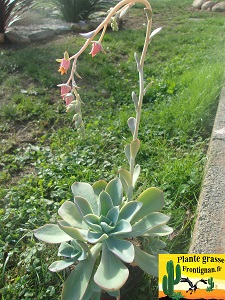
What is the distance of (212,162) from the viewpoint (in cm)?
267

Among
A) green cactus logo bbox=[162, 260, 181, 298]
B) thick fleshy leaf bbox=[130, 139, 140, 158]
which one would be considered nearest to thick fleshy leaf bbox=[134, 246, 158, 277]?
green cactus logo bbox=[162, 260, 181, 298]

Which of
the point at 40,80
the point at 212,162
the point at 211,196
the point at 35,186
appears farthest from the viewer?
the point at 40,80

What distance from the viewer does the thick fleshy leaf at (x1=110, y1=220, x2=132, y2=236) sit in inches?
66.6

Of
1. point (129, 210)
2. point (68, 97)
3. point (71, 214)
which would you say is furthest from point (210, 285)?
point (68, 97)

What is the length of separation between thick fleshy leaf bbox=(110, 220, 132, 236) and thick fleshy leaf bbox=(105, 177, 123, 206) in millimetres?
159

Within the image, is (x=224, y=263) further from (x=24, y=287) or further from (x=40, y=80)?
(x=40, y=80)

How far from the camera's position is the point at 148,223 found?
1.82m

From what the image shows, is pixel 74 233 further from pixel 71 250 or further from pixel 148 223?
pixel 148 223

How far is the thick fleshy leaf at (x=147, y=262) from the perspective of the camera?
1767mm

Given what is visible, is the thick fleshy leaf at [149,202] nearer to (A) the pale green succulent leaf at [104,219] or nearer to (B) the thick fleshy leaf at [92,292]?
(A) the pale green succulent leaf at [104,219]

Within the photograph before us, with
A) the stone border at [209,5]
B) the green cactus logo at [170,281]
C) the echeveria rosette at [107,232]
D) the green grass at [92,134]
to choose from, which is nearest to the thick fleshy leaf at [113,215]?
Result: the echeveria rosette at [107,232]

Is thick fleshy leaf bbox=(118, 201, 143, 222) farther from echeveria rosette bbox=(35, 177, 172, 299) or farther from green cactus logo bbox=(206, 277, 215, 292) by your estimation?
green cactus logo bbox=(206, 277, 215, 292)

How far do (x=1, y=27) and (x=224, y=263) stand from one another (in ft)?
16.4

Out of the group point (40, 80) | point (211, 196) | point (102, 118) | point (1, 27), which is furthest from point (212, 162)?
point (1, 27)
